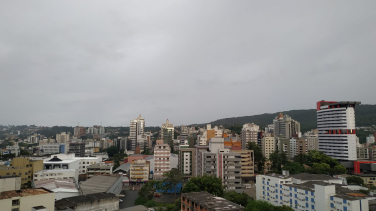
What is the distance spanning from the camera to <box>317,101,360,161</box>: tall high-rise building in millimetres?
42000

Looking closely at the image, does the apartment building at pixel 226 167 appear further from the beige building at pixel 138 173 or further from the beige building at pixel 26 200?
the beige building at pixel 26 200

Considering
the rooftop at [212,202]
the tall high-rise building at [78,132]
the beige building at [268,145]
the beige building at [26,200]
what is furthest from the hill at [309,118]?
the beige building at [26,200]

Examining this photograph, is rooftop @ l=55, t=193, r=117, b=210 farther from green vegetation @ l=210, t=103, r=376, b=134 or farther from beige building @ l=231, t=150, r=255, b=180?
green vegetation @ l=210, t=103, r=376, b=134

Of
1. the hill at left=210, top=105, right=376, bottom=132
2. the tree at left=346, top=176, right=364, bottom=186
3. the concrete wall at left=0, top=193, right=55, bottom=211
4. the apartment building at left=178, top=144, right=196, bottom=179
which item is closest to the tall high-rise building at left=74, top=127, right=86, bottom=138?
the hill at left=210, top=105, right=376, bottom=132

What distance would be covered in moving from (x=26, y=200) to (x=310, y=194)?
64.3 feet

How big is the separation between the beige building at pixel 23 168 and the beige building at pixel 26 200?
16662mm

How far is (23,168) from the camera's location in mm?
29344

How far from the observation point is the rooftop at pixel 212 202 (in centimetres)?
1480

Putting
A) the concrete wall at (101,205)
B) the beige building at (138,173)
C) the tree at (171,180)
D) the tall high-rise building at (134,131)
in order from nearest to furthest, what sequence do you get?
the concrete wall at (101,205)
the tree at (171,180)
the beige building at (138,173)
the tall high-rise building at (134,131)

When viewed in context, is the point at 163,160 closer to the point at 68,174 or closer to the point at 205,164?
the point at 205,164

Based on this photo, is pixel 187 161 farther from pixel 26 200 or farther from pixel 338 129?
pixel 338 129

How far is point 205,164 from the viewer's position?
2928cm

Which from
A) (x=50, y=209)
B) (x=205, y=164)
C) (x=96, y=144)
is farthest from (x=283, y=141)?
(x=96, y=144)

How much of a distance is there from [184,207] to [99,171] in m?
24.3
